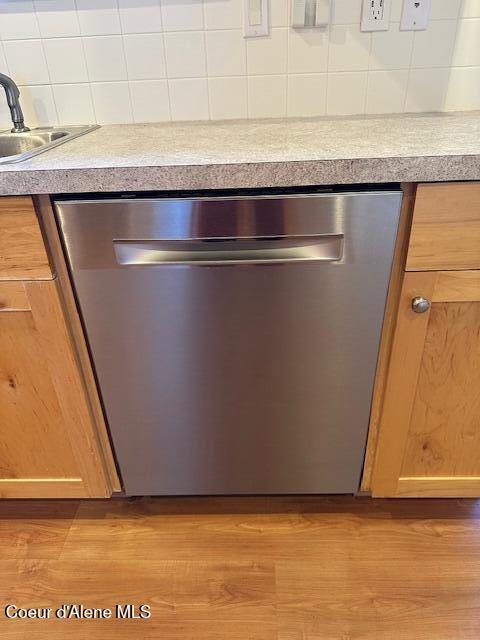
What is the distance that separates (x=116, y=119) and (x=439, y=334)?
1.08 m

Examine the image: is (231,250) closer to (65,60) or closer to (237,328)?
(237,328)

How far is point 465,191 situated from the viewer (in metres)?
0.76

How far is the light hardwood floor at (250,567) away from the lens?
3.21ft

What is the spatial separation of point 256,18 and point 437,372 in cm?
102

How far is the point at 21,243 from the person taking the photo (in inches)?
32.6

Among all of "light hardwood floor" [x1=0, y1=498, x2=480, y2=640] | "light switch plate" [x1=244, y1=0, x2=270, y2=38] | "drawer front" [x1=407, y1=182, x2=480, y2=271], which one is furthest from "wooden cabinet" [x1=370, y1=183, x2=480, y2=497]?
"light switch plate" [x1=244, y1=0, x2=270, y2=38]

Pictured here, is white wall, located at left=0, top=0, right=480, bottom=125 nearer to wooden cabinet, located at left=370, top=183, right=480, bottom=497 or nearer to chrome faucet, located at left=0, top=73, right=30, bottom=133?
chrome faucet, located at left=0, top=73, right=30, bottom=133

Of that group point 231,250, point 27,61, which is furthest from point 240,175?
point 27,61

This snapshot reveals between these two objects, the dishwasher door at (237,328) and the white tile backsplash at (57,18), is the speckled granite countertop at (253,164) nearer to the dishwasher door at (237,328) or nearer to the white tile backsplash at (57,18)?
the dishwasher door at (237,328)

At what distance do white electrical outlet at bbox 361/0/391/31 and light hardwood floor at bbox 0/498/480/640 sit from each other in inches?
51.1

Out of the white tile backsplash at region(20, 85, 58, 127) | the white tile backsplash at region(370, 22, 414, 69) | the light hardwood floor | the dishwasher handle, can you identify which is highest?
the white tile backsplash at region(370, 22, 414, 69)

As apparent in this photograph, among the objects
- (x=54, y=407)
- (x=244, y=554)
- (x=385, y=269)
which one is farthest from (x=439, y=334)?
(x=54, y=407)

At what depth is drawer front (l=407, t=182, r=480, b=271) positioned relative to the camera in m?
0.77

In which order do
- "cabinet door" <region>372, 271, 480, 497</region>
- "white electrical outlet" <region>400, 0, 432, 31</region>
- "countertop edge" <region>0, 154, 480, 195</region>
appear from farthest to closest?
"white electrical outlet" <region>400, 0, 432, 31</region> < "cabinet door" <region>372, 271, 480, 497</region> < "countertop edge" <region>0, 154, 480, 195</region>
